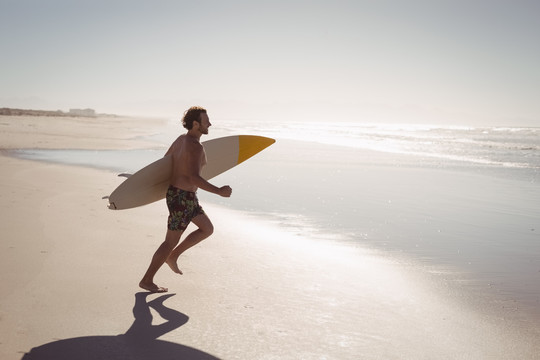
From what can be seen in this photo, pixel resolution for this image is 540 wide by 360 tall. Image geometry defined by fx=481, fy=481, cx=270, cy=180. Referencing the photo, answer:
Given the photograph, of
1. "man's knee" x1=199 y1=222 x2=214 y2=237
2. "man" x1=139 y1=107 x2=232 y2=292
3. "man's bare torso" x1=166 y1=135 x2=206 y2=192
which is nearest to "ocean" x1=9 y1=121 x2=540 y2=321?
"man's knee" x1=199 y1=222 x2=214 y2=237

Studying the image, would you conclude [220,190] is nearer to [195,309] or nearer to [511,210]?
[195,309]

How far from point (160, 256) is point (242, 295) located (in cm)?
85

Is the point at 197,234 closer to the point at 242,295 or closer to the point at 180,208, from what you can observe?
the point at 180,208

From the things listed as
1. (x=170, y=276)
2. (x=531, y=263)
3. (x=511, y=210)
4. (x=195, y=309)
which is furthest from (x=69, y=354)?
(x=511, y=210)

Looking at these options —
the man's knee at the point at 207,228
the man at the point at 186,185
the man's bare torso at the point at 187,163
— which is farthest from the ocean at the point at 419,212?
the man's bare torso at the point at 187,163

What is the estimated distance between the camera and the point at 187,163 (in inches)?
168

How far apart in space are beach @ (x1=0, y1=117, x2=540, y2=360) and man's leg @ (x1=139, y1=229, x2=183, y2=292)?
0.09 m

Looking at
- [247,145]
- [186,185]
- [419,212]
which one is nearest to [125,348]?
[186,185]

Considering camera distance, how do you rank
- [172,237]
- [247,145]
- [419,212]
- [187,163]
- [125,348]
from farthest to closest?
[419,212] < [247,145] < [172,237] < [187,163] < [125,348]

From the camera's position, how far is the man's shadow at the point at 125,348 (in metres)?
3.26

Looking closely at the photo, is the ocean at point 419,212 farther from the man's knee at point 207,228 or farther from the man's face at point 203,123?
the man's face at point 203,123

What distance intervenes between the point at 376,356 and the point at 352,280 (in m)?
1.64

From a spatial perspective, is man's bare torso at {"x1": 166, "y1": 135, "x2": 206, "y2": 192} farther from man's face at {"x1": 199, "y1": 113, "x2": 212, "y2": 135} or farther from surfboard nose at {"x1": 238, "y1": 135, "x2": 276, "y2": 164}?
surfboard nose at {"x1": 238, "y1": 135, "x2": 276, "y2": 164}

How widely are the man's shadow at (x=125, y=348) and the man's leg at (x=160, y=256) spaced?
65 cm
